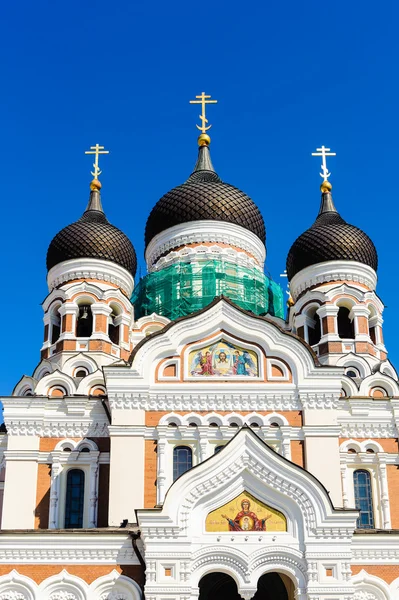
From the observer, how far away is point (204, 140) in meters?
27.5

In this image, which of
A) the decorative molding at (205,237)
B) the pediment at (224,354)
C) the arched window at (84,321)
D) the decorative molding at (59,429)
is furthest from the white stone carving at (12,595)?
the decorative molding at (205,237)

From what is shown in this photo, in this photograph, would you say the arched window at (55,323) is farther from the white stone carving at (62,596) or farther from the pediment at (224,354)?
the white stone carving at (62,596)

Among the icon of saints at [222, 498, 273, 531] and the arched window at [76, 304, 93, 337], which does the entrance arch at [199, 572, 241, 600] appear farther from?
the arched window at [76, 304, 93, 337]

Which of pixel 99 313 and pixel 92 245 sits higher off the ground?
pixel 92 245

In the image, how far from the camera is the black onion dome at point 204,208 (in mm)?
24031

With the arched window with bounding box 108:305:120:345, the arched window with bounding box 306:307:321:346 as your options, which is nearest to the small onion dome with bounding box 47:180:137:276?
the arched window with bounding box 108:305:120:345

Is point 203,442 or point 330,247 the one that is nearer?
point 203,442

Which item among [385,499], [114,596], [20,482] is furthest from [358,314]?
[114,596]

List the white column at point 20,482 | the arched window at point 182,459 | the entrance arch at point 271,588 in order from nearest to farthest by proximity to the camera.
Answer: the entrance arch at point 271,588 → the arched window at point 182,459 → the white column at point 20,482

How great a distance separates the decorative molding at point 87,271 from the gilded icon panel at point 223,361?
5.47 meters

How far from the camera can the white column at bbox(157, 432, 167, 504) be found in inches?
660

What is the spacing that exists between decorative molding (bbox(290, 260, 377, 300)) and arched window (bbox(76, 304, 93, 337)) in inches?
205

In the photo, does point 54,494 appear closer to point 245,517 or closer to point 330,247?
point 245,517

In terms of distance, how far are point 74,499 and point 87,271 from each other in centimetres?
609
